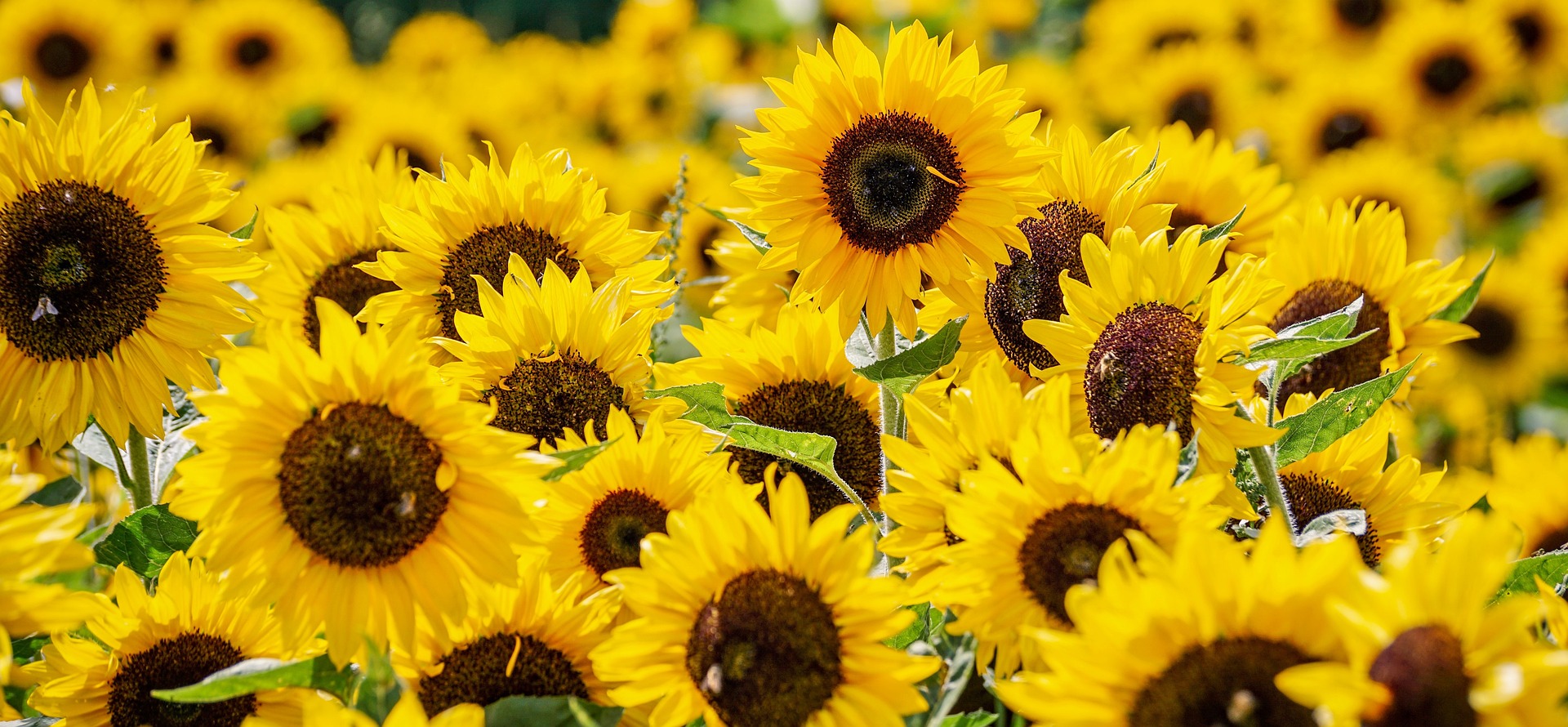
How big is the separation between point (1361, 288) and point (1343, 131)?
1999 mm

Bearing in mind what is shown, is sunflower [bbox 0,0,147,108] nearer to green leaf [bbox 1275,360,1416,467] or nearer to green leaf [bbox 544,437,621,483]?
green leaf [bbox 544,437,621,483]

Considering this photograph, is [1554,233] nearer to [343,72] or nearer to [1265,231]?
[1265,231]

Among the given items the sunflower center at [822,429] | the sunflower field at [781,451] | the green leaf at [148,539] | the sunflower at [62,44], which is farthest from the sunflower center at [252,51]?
the sunflower center at [822,429]

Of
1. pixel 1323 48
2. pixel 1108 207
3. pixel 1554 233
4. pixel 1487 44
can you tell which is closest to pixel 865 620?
pixel 1108 207

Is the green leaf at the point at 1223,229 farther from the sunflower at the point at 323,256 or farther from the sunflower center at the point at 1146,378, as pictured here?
the sunflower at the point at 323,256

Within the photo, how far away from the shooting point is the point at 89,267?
118cm

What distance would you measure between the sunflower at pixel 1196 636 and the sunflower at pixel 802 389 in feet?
1.42

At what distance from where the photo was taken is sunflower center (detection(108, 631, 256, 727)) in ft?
3.41

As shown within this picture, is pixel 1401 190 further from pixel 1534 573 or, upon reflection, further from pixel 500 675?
pixel 500 675

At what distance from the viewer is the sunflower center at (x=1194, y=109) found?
3.28 meters

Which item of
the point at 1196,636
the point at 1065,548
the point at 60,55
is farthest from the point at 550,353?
the point at 60,55

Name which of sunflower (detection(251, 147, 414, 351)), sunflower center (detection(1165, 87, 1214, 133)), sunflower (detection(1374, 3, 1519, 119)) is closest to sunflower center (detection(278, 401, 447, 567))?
sunflower (detection(251, 147, 414, 351))

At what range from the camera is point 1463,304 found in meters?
1.33

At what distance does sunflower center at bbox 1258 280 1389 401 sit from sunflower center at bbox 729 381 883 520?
1.35ft
